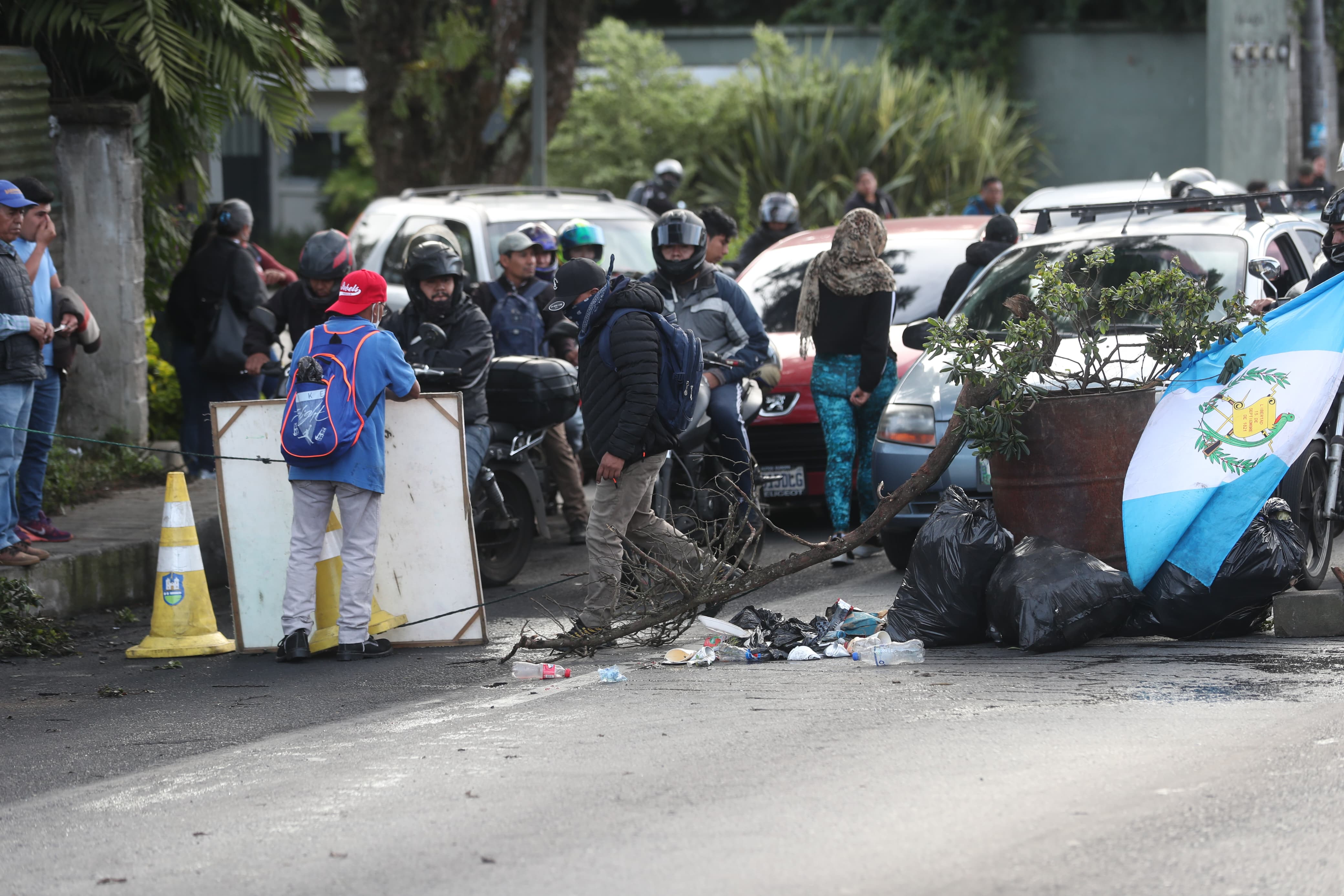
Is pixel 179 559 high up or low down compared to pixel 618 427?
down

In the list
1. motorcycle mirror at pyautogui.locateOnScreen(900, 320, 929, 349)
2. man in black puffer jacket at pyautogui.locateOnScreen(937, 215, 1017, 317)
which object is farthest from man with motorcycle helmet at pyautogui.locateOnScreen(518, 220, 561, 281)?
man in black puffer jacket at pyautogui.locateOnScreen(937, 215, 1017, 317)

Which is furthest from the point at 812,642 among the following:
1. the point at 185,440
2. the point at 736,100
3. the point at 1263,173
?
the point at 1263,173

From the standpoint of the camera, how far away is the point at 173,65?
1071 cm

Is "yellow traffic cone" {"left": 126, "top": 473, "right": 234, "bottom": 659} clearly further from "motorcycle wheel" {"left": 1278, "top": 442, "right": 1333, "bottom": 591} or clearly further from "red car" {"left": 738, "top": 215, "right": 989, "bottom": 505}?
"motorcycle wheel" {"left": 1278, "top": 442, "right": 1333, "bottom": 591}

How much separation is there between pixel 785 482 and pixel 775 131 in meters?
16.5

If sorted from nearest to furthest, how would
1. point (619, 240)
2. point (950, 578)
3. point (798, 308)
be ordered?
point (950, 578) → point (798, 308) → point (619, 240)

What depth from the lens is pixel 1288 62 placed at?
26578 millimetres

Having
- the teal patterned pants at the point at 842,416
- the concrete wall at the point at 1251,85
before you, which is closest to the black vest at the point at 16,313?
the teal patterned pants at the point at 842,416

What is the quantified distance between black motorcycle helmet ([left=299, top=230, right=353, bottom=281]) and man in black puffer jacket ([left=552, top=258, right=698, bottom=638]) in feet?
6.38

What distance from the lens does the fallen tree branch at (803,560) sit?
6.83 meters

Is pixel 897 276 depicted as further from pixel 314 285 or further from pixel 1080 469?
pixel 1080 469

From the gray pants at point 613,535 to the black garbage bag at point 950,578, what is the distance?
99 cm

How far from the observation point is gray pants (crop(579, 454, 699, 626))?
7.15 metres

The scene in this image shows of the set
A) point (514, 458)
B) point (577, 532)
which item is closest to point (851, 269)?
point (514, 458)
